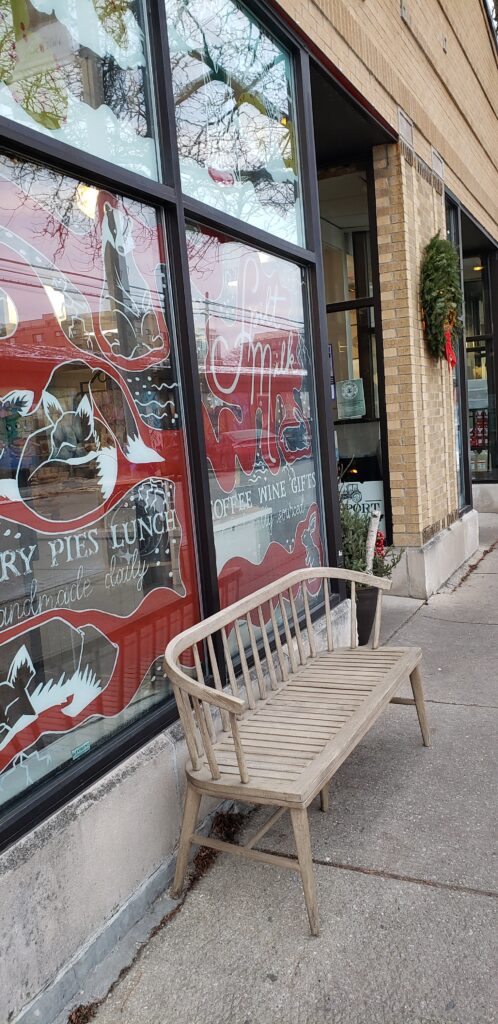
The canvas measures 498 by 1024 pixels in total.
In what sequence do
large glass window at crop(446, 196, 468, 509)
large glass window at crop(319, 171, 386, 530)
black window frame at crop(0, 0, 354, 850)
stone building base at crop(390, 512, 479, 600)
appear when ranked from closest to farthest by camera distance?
black window frame at crop(0, 0, 354, 850) → stone building base at crop(390, 512, 479, 600) → large glass window at crop(319, 171, 386, 530) → large glass window at crop(446, 196, 468, 509)

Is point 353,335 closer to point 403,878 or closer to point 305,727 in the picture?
point 305,727

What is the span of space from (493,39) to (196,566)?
32.8ft

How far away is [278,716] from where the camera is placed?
2.92 m

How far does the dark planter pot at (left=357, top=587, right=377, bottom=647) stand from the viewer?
4828 mm

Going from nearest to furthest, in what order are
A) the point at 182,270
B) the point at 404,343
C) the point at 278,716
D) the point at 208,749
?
1. the point at 208,749
2. the point at 278,716
3. the point at 182,270
4. the point at 404,343

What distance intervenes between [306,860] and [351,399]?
490cm

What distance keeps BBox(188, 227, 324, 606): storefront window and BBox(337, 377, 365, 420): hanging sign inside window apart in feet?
7.11

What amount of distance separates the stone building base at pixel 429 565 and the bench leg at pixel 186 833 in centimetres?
401

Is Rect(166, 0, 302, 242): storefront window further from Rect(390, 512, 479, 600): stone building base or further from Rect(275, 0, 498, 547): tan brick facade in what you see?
Rect(390, 512, 479, 600): stone building base

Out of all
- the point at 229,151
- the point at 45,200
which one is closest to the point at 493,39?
the point at 229,151

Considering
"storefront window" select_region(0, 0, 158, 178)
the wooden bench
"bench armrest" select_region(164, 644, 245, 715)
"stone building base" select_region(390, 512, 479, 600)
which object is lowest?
"stone building base" select_region(390, 512, 479, 600)

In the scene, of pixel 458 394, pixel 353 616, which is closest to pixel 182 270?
pixel 353 616

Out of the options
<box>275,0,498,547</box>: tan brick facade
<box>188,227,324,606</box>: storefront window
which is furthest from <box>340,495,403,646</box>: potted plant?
<box>275,0,498,547</box>: tan brick facade

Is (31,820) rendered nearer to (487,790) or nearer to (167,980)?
(167,980)
